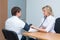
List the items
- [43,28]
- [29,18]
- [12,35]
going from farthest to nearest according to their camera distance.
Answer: [29,18]
[43,28]
[12,35]

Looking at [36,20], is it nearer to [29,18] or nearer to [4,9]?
[29,18]

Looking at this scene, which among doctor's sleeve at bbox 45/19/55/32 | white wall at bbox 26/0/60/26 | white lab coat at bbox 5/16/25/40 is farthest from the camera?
white wall at bbox 26/0/60/26

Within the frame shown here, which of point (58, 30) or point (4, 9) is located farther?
point (4, 9)

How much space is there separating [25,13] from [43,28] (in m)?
1.68

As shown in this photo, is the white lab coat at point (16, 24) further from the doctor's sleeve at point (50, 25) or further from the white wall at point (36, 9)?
the white wall at point (36, 9)

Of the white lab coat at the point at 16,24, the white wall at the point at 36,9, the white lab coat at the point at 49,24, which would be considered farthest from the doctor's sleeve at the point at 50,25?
the white wall at the point at 36,9

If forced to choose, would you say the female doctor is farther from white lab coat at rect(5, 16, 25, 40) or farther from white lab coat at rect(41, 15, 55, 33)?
white lab coat at rect(5, 16, 25, 40)

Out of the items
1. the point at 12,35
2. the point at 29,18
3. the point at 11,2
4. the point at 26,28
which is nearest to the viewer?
the point at 12,35

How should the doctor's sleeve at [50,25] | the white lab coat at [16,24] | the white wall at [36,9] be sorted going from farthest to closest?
the white wall at [36,9] < the doctor's sleeve at [50,25] < the white lab coat at [16,24]

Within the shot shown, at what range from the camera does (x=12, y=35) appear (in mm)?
2773

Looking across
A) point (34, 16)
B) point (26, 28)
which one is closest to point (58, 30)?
Result: point (26, 28)

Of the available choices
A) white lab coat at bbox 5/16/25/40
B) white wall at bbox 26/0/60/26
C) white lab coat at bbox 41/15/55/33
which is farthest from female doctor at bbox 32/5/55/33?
white wall at bbox 26/0/60/26

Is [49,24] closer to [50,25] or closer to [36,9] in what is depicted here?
[50,25]

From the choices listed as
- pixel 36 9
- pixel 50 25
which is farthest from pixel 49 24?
pixel 36 9
